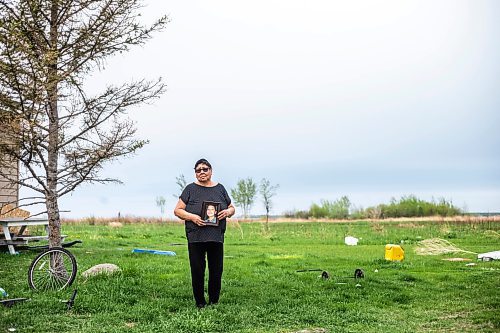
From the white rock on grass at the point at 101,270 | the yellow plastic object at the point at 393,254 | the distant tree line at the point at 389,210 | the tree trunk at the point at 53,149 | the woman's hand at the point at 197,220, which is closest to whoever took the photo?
the woman's hand at the point at 197,220

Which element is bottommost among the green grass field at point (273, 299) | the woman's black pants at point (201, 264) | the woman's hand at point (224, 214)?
the green grass field at point (273, 299)

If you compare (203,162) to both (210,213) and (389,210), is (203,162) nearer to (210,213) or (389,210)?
(210,213)

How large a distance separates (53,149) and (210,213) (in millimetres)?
4307

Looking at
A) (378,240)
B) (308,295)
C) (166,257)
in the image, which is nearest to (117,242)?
(166,257)

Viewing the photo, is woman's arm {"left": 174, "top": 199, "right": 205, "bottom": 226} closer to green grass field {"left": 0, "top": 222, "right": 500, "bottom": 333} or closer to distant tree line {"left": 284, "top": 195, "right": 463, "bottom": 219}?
green grass field {"left": 0, "top": 222, "right": 500, "bottom": 333}

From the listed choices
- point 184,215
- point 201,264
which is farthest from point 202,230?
point 201,264

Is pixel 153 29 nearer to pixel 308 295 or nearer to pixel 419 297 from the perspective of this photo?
pixel 308 295

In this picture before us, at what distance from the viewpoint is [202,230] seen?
9.93 meters

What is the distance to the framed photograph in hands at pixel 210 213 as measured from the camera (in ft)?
32.5

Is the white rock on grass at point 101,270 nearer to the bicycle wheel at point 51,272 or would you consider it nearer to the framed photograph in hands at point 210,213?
the bicycle wheel at point 51,272

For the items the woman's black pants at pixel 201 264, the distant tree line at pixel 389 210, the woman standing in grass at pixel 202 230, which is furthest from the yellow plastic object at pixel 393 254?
the distant tree line at pixel 389 210

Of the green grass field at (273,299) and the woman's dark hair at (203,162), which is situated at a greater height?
the woman's dark hair at (203,162)

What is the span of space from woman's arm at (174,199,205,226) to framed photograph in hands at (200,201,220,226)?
9 centimetres

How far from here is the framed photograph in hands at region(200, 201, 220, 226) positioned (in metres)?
9.91
